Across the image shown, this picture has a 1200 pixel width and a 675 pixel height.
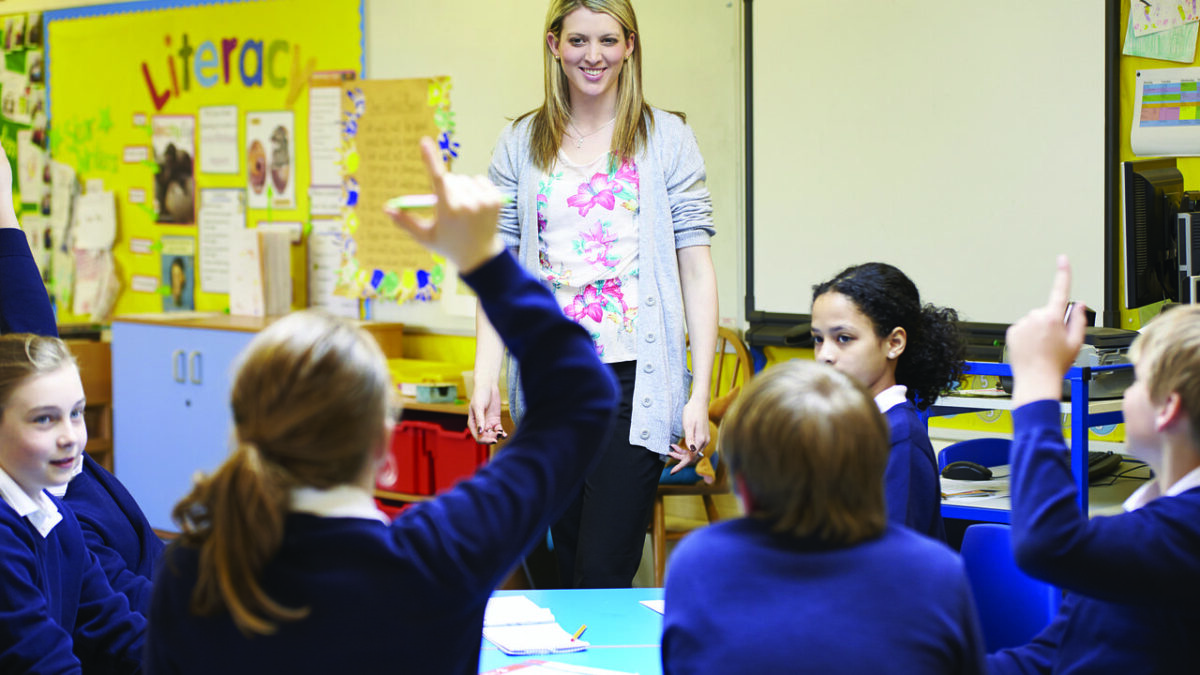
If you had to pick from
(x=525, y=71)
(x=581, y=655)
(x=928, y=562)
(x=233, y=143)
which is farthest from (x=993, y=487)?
(x=233, y=143)

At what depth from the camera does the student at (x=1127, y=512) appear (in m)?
1.10

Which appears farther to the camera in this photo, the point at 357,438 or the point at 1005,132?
the point at 1005,132

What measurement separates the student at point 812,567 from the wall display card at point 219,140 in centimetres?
463

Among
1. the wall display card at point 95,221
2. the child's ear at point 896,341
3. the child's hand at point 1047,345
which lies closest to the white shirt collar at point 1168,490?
the child's hand at point 1047,345

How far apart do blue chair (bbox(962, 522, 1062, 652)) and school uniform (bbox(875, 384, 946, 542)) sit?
0.06 metres

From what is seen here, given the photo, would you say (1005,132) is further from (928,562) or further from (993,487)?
(928,562)

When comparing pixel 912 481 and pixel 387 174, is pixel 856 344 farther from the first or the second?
pixel 387 174

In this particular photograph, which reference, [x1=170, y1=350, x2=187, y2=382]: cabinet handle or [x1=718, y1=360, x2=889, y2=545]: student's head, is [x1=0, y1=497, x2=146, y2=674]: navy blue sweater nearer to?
[x1=718, y1=360, x2=889, y2=545]: student's head

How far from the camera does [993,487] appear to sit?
8.91ft

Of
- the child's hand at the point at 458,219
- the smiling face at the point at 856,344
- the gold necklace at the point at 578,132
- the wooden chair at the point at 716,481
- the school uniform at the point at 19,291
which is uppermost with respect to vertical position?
the gold necklace at the point at 578,132

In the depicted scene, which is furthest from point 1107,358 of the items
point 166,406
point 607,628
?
point 166,406

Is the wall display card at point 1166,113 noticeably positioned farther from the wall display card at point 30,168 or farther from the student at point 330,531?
the wall display card at point 30,168

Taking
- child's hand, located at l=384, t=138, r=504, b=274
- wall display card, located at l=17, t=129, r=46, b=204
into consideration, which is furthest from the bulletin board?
child's hand, located at l=384, t=138, r=504, b=274

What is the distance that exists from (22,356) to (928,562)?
117cm
